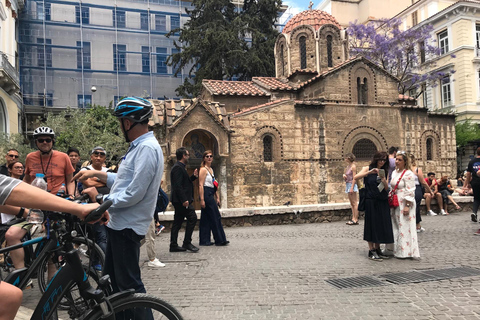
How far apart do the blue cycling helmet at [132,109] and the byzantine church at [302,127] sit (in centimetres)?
1322

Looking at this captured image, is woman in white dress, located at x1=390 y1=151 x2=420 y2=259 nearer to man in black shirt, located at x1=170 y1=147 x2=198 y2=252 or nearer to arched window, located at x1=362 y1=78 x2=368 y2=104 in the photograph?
man in black shirt, located at x1=170 y1=147 x2=198 y2=252

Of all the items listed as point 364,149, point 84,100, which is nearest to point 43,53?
point 84,100

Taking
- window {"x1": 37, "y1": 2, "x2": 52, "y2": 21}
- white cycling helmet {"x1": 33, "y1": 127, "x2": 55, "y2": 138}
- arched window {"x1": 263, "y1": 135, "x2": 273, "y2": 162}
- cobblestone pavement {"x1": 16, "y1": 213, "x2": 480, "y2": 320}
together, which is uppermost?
window {"x1": 37, "y1": 2, "x2": 52, "y2": 21}

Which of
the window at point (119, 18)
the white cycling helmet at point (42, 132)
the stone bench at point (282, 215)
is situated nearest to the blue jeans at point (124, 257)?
the white cycling helmet at point (42, 132)

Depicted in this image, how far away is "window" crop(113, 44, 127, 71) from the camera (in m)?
38.7

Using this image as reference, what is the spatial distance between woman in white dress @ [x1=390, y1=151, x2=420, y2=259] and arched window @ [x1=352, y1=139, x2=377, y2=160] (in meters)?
12.7

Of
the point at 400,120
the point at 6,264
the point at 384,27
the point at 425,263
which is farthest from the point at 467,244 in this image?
the point at 384,27

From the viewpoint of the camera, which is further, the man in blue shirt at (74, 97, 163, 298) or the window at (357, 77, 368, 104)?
the window at (357, 77, 368, 104)

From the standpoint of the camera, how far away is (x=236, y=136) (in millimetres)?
18047

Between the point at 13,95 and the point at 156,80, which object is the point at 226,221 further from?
the point at 156,80

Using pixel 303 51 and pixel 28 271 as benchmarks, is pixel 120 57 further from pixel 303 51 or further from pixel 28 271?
Answer: pixel 28 271

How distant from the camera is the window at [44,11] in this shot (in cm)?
3592

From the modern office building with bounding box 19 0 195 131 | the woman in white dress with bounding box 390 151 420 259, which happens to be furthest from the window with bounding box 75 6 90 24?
the woman in white dress with bounding box 390 151 420 259

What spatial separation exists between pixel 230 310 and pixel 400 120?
61.4 feet
